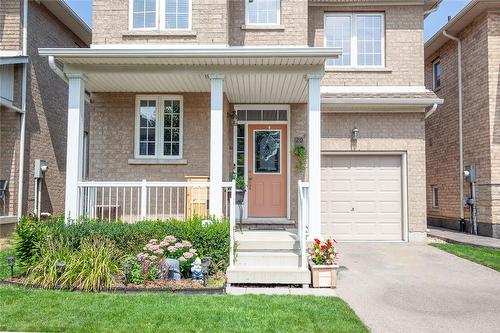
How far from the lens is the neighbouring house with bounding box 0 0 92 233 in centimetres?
1069

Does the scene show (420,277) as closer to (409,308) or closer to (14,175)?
(409,308)

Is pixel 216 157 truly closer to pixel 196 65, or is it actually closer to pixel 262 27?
pixel 196 65

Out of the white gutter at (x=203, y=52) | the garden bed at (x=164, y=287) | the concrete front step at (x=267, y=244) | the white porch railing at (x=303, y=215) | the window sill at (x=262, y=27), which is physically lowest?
the garden bed at (x=164, y=287)

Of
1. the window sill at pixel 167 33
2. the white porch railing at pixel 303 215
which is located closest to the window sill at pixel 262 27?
the window sill at pixel 167 33

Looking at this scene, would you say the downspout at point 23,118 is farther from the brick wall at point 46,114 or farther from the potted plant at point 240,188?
the potted plant at point 240,188

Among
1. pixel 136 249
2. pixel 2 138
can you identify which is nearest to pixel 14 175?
pixel 2 138

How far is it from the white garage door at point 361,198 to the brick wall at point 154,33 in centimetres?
437

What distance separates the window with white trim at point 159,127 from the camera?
9.81 m

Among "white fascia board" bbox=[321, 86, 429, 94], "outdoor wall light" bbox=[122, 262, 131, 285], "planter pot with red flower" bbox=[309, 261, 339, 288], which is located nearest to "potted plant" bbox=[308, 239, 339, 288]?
"planter pot with red flower" bbox=[309, 261, 339, 288]

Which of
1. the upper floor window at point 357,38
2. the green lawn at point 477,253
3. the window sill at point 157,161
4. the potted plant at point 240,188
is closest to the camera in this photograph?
the green lawn at point 477,253

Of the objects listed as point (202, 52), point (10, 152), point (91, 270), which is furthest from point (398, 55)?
point (10, 152)

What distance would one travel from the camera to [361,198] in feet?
37.1

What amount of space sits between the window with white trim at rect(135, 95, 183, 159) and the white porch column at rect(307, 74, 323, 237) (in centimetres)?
333

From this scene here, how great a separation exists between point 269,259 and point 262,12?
592cm
